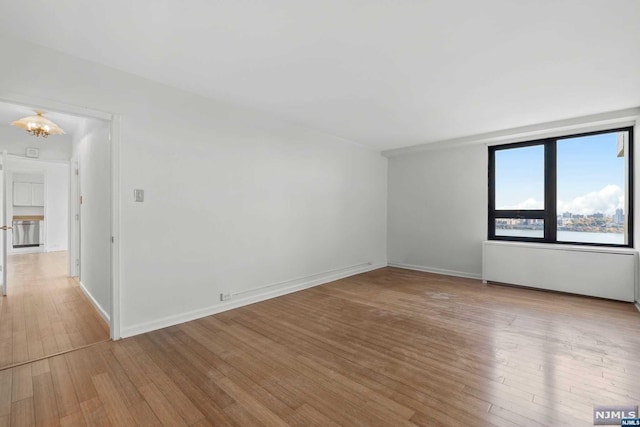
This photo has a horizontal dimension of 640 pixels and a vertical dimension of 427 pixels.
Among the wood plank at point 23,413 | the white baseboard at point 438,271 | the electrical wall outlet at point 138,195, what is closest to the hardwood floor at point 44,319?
the wood plank at point 23,413

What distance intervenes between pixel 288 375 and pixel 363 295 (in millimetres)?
2350

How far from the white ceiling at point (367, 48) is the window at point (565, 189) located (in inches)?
39.5

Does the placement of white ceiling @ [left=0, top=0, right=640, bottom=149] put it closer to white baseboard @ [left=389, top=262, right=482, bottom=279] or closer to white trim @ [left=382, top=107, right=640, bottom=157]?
white trim @ [left=382, top=107, right=640, bottom=157]

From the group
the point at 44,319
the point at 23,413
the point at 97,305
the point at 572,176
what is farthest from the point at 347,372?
the point at 572,176

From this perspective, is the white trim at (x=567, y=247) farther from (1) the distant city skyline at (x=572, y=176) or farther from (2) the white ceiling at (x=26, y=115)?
(2) the white ceiling at (x=26, y=115)

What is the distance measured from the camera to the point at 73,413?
1801 mm

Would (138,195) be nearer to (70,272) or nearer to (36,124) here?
(36,124)

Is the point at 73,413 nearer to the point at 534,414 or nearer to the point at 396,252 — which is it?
the point at 534,414

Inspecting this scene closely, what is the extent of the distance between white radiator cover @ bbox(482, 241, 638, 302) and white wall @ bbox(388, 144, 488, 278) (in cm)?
44

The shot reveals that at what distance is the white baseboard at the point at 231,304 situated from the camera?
2975 mm

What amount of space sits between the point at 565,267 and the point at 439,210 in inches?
86.0

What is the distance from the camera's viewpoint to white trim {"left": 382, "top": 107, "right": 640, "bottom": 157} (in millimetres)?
3943

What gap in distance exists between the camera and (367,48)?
7.98ft

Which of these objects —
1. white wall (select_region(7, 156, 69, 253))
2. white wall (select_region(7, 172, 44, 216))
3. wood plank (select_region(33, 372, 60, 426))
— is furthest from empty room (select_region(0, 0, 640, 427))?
white wall (select_region(7, 172, 44, 216))
